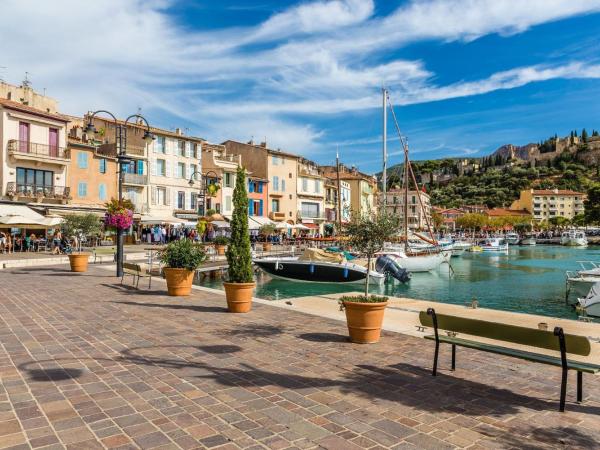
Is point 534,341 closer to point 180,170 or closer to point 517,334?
point 517,334

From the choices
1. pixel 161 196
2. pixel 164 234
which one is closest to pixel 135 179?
pixel 161 196

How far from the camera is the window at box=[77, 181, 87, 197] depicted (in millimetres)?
36256

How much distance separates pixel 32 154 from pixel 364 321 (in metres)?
32.1

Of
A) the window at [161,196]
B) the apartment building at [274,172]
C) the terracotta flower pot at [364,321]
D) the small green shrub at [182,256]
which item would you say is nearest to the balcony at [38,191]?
the window at [161,196]

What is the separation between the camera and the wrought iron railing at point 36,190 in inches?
1232

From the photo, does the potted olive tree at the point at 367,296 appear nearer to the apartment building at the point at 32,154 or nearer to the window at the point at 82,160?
the apartment building at the point at 32,154

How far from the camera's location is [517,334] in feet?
16.7

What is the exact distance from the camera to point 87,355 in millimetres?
6371

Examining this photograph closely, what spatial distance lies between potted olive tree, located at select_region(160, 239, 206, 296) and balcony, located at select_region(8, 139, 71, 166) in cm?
2495

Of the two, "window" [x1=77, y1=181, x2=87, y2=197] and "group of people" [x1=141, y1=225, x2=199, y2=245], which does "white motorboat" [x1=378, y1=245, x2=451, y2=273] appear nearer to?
"group of people" [x1=141, y1=225, x2=199, y2=245]

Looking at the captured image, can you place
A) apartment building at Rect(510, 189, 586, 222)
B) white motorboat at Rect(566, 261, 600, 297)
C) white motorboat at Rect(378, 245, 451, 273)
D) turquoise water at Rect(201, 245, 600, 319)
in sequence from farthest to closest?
apartment building at Rect(510, 189, 586, 222) < white motorboat at Rect(378, 245, 451, 273) < turquoise water at Rect(201, 245, 600, 319) < white motorboat at Rect(566, 261, 600, 297)

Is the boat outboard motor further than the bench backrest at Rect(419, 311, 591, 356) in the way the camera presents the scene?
Yes

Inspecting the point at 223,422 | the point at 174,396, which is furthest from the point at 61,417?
the point at 223,422

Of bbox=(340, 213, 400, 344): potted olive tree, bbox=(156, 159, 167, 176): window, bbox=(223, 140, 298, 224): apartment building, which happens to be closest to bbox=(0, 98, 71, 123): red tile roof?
bbox=(156, 159, 167, 176): window
